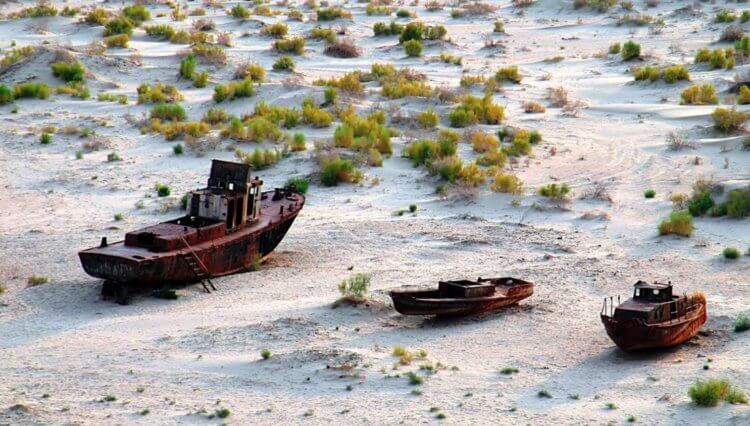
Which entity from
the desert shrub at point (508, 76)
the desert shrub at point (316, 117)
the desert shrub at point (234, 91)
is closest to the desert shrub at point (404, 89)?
the desert shrub at point (508, 76)

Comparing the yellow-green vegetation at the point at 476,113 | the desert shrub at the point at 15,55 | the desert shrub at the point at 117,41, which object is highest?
the desert shrub at the point at 117,41

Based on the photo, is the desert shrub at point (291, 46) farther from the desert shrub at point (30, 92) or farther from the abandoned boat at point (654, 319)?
the abandoned boat at point (654, 319)

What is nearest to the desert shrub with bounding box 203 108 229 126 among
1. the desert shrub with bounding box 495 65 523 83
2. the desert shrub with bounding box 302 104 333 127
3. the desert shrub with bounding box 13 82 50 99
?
the desert shrub with bounding box 302 104 333 127

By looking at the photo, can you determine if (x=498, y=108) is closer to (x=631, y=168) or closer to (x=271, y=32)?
(x=631, y=168)

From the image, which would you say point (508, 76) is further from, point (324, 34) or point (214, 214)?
point (214, 214)

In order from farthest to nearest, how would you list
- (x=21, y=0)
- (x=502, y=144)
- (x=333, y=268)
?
(x=21, y=0)
(x=502, y=144)
(x=333, y=268)

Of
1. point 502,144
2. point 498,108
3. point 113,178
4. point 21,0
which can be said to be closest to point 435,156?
point 502,144
